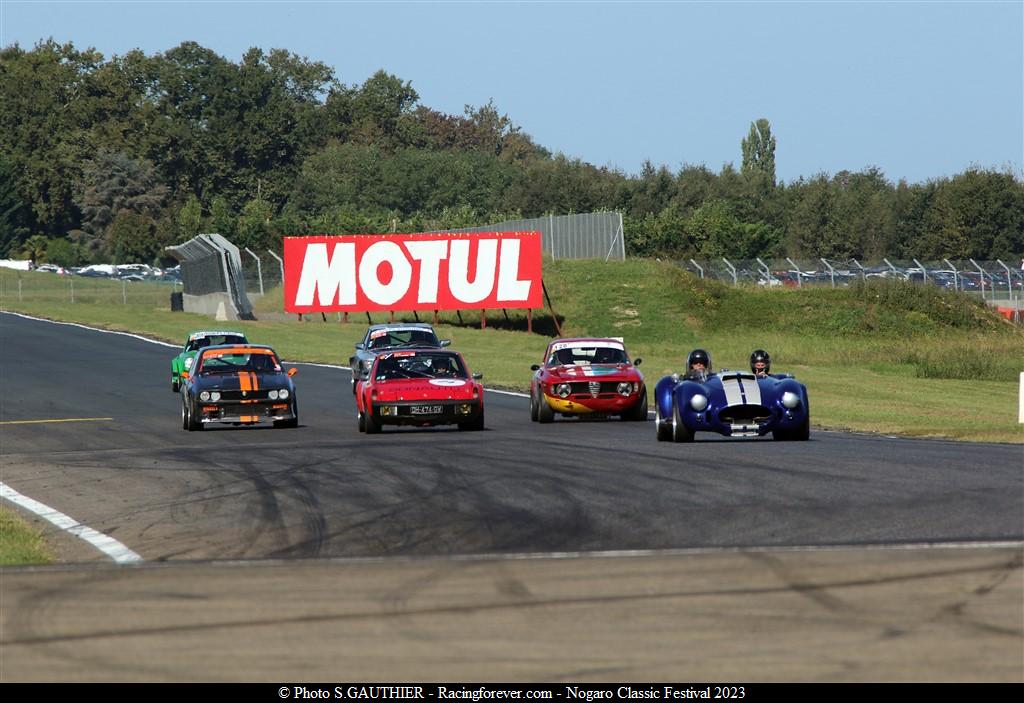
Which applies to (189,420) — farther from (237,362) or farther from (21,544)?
(21,544)

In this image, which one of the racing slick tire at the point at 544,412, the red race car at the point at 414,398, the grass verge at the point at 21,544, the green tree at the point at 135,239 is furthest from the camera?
the green tree at the point at 135,239

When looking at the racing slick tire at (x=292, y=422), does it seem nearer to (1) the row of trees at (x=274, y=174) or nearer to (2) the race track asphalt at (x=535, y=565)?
(2) the race track asphalt at (x=535, y=565)

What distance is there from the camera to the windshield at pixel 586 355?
27250 mm

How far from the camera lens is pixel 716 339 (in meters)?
63.6

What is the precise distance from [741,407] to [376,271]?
140ft

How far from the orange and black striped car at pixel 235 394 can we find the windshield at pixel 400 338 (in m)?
6.31

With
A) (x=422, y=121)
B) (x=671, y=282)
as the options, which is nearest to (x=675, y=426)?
(x=671, y=282)

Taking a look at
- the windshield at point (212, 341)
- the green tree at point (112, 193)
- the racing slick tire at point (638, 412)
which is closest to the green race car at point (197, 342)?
the windshield at point (212, 341)

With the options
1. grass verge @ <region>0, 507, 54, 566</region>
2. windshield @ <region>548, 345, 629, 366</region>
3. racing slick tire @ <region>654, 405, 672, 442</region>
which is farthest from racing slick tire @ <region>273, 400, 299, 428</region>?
grass verge @ <region>0, 507, 54, 566</region>

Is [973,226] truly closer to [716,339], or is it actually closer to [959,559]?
[716,339]

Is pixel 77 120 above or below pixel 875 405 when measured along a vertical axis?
above

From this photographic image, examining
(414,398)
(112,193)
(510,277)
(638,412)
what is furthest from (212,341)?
(112,193)

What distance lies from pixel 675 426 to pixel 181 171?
463 ft

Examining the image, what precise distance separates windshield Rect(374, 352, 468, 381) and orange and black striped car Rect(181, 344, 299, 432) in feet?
5.29
